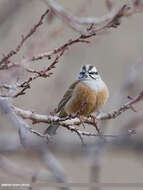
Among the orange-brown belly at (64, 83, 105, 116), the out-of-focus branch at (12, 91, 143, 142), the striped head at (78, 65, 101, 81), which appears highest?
the striped head at (78, 65, 101, 81)

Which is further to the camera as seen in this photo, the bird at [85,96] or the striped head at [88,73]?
the striped head at [88,73]

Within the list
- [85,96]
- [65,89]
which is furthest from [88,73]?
[65,89]

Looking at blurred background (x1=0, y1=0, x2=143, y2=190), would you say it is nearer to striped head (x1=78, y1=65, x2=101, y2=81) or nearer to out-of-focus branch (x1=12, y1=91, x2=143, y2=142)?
striped head (x1=78, y1=65, x2=101, y2=81)

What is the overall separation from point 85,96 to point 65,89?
2.43m

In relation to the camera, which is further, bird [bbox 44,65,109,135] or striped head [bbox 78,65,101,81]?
striped head [bbox 78,65,101,81]

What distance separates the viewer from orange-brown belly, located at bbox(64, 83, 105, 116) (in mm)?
5480

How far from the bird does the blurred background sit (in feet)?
0.95

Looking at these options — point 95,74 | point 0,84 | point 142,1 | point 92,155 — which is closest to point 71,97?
point 95,74

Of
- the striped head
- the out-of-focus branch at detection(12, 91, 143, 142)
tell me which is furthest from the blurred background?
the out-of-focus branch at detection(12, 91, 143, 142)

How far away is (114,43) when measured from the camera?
31.9ft

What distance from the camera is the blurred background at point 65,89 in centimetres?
560

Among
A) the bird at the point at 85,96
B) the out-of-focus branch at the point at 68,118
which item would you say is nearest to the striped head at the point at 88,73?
the bird at the point at 85,96

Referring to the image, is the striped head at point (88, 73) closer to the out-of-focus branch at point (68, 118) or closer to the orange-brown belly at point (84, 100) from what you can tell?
the orange-brown belly at point (84, 100)

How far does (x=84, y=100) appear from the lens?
223 inches
